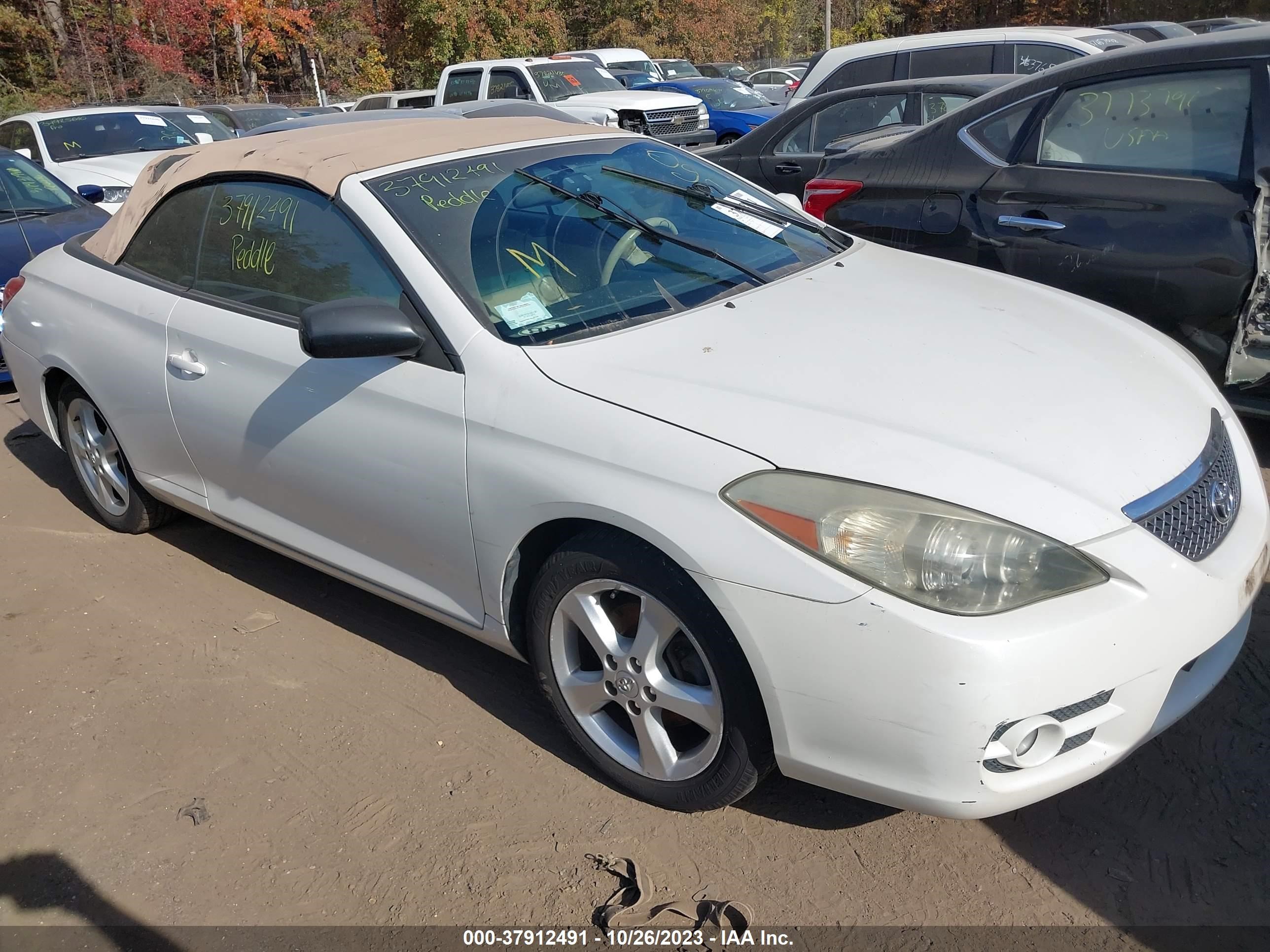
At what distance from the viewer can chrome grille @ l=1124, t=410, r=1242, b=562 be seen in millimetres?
2264

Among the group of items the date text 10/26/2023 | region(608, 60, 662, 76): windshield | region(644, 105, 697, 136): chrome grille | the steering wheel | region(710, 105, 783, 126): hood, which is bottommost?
the date text 10/26/2023

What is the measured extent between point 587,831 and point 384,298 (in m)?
1.54

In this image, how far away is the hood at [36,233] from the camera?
638 cm

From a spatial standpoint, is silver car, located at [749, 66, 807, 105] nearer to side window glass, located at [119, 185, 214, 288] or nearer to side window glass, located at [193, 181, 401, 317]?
side window glass, located at [119, 185, 214, 288]

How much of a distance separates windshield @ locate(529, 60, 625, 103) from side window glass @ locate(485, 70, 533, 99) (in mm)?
271

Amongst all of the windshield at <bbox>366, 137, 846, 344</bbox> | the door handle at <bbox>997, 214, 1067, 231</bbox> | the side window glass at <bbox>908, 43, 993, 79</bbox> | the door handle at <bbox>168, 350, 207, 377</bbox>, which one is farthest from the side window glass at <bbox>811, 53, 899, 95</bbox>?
the door handle at <bbox>168, 350, 207, 377</bbox>

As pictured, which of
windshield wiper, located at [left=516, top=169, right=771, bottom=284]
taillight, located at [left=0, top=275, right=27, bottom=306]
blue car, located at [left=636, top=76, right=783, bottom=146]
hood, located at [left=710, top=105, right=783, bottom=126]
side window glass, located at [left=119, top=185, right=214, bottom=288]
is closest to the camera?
windshield wiper, located at [left=516, top=169, right=771, bottom=284]

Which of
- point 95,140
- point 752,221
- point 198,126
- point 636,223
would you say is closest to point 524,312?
point 636,223

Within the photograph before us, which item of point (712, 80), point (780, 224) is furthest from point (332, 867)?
point (712, 80)

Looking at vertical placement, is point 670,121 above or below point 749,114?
above

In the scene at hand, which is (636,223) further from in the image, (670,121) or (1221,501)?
(670,121)

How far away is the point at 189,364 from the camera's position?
3527 millimetres

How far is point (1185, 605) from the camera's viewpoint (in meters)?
2.20

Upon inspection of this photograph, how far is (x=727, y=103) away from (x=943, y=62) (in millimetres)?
9170
